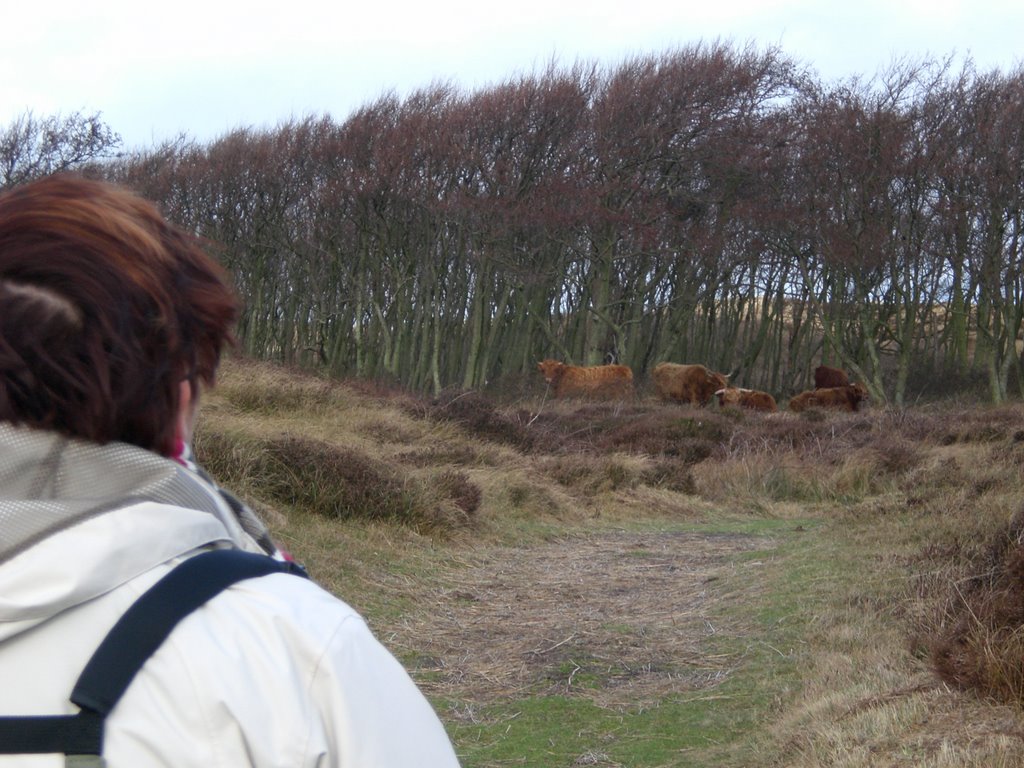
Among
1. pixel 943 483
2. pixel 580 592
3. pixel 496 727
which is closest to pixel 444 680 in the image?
pixel 496 727

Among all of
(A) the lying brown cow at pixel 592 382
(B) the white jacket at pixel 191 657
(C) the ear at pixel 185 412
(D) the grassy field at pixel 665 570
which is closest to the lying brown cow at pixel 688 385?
(A) the lying brown cow at pixel 592 382

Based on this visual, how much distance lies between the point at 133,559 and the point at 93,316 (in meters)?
0.31

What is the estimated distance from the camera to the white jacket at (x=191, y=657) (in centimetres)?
112

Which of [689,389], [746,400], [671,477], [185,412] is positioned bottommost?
[671,477]

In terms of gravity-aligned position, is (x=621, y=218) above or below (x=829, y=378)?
above

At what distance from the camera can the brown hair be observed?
129 cm

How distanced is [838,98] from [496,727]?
26774 mm

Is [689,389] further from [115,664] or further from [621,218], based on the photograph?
[115,664]

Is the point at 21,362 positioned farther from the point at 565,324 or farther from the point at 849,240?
the point at 565,324

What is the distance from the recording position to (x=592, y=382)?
992 inches

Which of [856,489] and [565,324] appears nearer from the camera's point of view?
[856,489]

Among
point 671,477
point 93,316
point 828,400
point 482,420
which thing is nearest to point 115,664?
point 93,316

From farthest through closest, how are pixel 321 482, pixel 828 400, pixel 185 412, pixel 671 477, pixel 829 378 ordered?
pixel 829 378 → pixel 828 400 → pixel 671 477 → pixel 321 482 → pixel 185 412

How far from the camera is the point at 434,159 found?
91.2 feet
